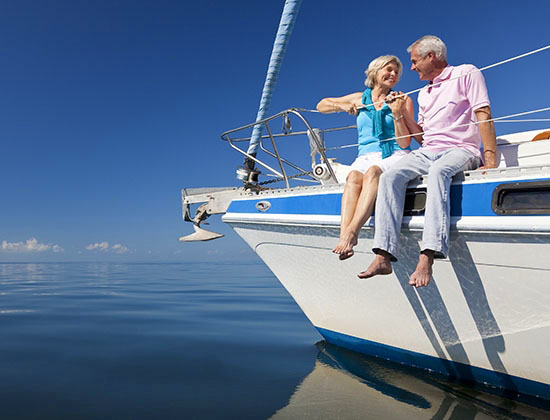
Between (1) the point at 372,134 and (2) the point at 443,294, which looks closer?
A: (2) the point at 443,294

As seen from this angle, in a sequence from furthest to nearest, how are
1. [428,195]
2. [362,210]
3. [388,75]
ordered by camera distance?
[388,75], [362,210], [428,195]

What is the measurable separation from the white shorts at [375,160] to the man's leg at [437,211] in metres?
0.38

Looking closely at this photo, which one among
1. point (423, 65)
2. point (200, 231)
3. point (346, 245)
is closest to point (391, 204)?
point (346, 245)

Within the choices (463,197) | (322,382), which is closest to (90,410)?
(322,382)

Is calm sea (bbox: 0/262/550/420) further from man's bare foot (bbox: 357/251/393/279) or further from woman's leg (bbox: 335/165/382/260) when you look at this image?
woman's leg (bbox: 335/165/382/260)

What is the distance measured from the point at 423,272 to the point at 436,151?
38.1 inches

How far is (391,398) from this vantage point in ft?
9.86

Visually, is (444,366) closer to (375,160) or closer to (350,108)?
(375,160)

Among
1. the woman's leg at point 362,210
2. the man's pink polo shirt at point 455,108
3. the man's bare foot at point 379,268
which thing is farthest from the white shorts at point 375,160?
the man's bare foot at point 379,268

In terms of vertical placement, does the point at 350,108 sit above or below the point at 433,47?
below

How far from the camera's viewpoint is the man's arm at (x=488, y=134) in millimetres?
2760

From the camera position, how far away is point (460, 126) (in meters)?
2.82

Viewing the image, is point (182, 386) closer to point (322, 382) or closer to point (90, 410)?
point (90, 410)

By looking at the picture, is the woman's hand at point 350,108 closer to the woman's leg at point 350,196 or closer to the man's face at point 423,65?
the man's face at point 423,65
